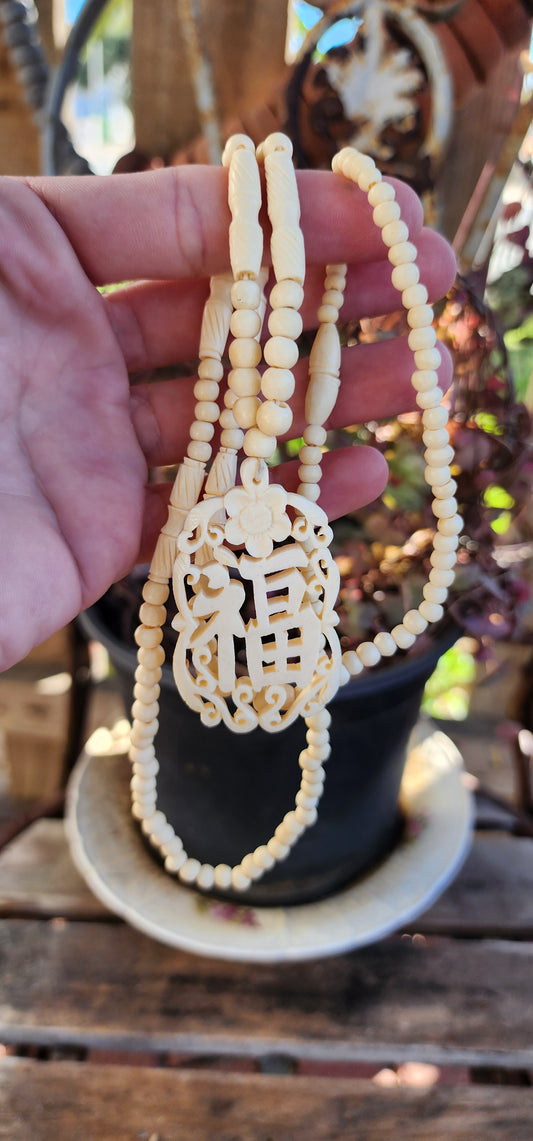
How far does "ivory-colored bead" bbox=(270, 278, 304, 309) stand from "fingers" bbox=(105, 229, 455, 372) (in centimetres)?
11

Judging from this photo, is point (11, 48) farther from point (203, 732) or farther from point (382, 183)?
point (203, 732)

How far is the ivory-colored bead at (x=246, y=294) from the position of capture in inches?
16.6

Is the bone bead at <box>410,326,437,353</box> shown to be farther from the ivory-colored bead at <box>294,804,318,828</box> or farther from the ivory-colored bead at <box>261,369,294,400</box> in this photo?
the ivory-colored bead at <box>294,804,318,828</box>

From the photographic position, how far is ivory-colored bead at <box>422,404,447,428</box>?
0.46 m

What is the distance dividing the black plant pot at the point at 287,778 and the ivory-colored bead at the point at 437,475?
18 cm

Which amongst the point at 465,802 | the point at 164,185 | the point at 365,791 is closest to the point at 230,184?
the point at 164,185

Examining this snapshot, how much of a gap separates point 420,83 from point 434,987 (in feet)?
2.56

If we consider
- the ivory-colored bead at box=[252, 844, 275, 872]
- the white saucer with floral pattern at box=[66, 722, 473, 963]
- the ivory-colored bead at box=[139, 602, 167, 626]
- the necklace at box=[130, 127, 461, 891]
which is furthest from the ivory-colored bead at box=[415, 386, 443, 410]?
the white saucer with floral pattern at box=[66, 722, 473, 963]

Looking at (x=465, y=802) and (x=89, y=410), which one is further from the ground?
(x=89, y=410)

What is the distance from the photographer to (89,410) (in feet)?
1.74

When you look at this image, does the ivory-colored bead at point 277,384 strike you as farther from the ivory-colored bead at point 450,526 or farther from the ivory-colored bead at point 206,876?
the ivory-colored bead at point 206,876

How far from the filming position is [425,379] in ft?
1.50

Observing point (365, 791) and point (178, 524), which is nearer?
point (178, 524)

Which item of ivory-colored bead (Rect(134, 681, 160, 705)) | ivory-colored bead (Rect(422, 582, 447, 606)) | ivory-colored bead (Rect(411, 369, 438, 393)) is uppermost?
ivory-colored bead (Rect(411, 369, 438, 393))
